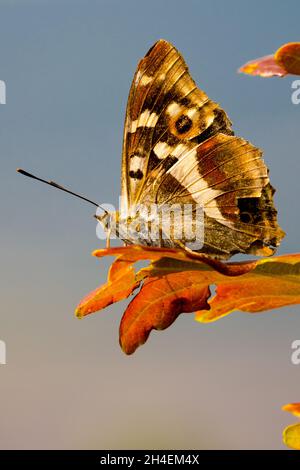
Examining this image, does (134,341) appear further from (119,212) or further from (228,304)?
(119,212)

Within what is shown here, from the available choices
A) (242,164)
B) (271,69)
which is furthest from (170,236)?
(271,69)

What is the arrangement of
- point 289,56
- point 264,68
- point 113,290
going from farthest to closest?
1. point 113,290
2. point 264,68
3. point 289,56

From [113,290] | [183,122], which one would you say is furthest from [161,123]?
[113,290]

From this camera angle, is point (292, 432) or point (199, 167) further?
point (199, 167)

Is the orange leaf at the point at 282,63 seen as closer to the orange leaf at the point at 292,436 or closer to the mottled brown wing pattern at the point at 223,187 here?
the orange leaf at the point at 292,436

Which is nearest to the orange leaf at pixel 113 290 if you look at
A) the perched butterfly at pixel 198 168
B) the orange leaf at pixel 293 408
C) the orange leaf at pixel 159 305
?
the orange leaf at pixel 159 305

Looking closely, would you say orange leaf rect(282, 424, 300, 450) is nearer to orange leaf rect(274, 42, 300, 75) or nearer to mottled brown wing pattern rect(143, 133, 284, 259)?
orange leaf rect(274, 42, 300, 75)

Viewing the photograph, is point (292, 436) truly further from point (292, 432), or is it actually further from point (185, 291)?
point (185, 291)
